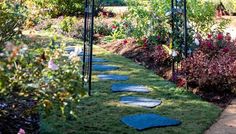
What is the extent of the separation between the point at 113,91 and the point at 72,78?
8.56 ft

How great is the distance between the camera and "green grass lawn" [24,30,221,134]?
3980 mm

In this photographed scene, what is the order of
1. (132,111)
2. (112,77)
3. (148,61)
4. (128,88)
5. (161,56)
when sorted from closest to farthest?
(132,111) → (128,88) → (112,77) → (161,56) → (148,61)

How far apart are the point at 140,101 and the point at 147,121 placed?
28.9 inches

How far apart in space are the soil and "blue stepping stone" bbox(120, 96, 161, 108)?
2.42 ft

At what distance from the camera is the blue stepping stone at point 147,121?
4.09m

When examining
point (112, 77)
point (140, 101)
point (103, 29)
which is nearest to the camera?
point (140, 101)

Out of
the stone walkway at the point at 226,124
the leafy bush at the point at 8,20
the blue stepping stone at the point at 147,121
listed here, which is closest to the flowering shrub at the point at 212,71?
the stone walkway at the point at 226,124

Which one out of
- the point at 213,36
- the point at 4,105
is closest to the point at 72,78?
the point at 4,105

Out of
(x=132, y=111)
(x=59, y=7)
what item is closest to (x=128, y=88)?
(x=132, y=111)

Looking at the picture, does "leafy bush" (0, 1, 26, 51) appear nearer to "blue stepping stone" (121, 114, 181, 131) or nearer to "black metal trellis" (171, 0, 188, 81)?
"blue stepping stone" (121, 114, 181, 131)

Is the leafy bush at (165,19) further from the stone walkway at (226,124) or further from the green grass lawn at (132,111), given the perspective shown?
the stone walkway at (226,124)

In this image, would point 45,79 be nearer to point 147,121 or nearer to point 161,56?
point 147,121

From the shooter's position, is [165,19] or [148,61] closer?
[148,61]

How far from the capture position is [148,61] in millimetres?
7359
